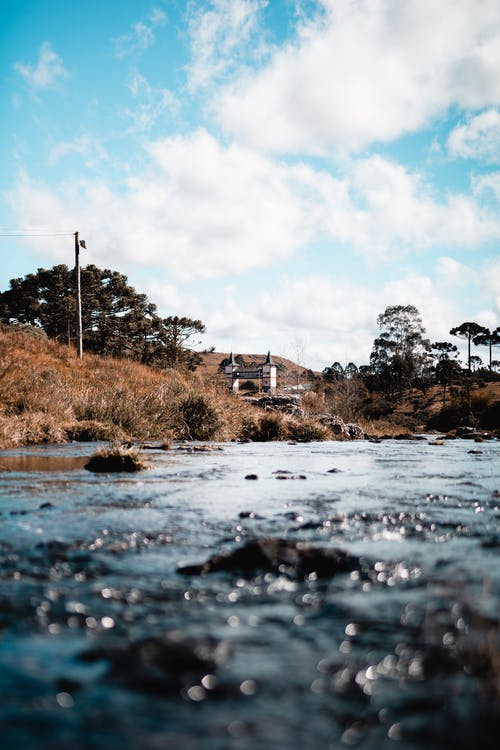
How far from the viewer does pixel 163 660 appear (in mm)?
2182

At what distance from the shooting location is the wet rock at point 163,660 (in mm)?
2037

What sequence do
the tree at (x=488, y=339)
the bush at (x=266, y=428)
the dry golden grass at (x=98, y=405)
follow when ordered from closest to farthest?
the dry golden grass at (x=98, y=405)
the bush at (x=266, y=428)
the tree at (x=488, y=339)

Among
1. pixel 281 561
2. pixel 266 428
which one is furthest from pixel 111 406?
pixel 281 561

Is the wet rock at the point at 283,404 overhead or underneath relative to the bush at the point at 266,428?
overhead

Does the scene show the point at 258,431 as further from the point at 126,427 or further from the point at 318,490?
the point at 318,490

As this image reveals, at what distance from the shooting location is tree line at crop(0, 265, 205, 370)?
157ft

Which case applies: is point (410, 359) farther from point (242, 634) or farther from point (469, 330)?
point (242, 634)

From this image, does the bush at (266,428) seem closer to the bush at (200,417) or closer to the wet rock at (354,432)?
the bush at (200,417)

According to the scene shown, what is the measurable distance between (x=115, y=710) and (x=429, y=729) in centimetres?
103

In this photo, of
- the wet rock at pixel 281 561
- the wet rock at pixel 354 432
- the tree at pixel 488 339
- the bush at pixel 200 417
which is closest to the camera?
the wet rock at pixel 281 561

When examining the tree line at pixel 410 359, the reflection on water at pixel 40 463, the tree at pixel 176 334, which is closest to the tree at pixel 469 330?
the tree line at pixel 410 359

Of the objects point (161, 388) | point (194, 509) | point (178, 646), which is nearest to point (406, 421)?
point (161, 388)

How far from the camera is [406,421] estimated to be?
4216cm

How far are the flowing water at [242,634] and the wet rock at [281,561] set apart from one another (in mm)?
47
